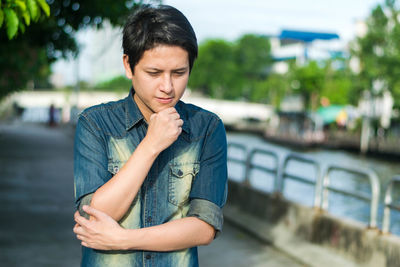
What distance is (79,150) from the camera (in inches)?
69.6

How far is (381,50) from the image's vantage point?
133 feet

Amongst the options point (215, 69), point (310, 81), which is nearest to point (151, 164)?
point (310, 81)

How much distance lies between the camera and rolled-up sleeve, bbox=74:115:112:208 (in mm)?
1733

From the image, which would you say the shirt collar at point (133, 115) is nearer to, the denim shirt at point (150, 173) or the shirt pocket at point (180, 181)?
the denim shirt at point (150, 173)

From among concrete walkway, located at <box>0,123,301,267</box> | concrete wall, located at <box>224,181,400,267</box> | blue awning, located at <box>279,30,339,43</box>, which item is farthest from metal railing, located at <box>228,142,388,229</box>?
blue awning, located at <box>279,30,339,43</box>

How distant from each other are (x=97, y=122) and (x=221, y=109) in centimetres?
9892

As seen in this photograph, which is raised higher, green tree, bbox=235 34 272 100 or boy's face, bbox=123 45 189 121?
boy's face, bbox=123 45 189 121

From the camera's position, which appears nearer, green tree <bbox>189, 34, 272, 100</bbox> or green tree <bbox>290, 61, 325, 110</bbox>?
green tree <bbox>290, 61, 325, 110</bbox>

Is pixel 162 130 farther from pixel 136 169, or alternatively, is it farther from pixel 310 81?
pixel 310 81

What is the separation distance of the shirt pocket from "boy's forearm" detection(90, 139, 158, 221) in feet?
0.47

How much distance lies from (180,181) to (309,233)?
5575 mm

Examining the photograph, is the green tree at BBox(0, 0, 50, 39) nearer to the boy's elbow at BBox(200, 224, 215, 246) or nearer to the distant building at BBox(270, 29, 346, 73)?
the boy's elbow at BBox(200, 224, 215, 246)

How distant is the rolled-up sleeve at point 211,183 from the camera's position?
1.79 m

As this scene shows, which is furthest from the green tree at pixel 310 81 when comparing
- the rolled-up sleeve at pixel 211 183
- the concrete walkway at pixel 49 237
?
the rolled-up sleeve at pixel 211 183
